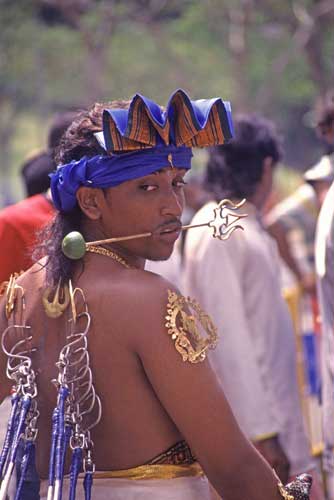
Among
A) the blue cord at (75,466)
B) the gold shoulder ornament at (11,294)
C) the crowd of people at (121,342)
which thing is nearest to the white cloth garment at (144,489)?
the crowd of people at (121,342)

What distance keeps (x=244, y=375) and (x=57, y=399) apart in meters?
2.29

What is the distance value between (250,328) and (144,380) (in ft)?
7.99

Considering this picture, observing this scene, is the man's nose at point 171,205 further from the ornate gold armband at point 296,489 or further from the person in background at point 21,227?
the person in background at point 21,227

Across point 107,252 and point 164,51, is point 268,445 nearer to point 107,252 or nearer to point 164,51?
point 107,252

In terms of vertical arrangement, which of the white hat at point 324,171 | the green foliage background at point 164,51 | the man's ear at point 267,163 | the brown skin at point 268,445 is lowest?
the brown skin at point 268,445

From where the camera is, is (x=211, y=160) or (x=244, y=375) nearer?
(x=244, y=375)

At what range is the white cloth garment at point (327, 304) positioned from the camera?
410 cm

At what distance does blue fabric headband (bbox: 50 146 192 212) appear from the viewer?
2936mm

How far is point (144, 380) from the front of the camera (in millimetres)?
2826

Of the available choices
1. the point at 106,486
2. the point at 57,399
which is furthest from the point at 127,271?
the point at 106,486

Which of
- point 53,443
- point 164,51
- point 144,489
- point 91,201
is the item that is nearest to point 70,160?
point 91,201

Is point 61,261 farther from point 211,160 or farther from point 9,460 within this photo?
point 211,160

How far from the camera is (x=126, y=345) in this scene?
2805 mm

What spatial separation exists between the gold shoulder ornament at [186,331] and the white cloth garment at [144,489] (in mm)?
356
